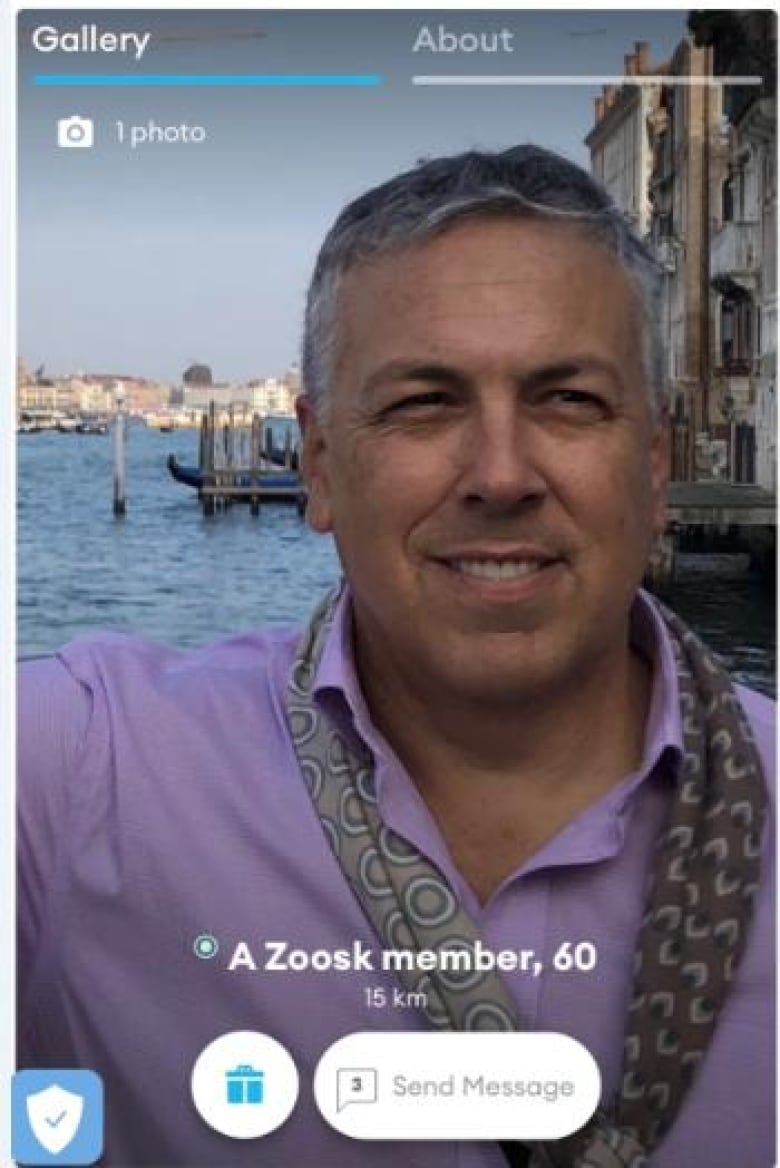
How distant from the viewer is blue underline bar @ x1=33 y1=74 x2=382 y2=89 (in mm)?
1745

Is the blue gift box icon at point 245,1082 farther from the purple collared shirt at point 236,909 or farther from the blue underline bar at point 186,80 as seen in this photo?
the blue underline bar at point 186,80

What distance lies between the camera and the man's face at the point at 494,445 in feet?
5.38

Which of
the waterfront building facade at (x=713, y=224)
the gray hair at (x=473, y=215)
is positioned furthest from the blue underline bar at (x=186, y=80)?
the waterfront building facade at (x=713, y=224)

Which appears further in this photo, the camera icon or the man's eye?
the camera icon

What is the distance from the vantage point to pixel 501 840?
1.76 meters

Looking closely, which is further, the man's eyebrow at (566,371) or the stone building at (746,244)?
the stone building at (746,244)

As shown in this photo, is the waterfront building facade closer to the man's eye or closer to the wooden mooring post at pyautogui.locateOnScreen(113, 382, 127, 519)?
the man's eye

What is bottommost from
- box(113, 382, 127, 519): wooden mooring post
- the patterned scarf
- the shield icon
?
the shield icon

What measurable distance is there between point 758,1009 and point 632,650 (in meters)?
0.42

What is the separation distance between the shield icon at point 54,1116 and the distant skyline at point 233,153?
810 mm

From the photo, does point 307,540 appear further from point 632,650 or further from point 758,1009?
point 758,1009

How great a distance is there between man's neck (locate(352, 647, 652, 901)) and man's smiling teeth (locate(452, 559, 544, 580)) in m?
0.16

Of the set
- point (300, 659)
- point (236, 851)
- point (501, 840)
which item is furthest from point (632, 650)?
point (236, 851)

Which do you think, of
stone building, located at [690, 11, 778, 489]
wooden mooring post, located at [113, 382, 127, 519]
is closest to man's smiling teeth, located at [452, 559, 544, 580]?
stone building, located at [690, 11, 778, 489]
